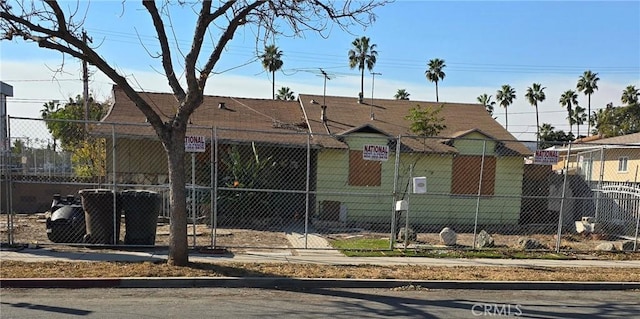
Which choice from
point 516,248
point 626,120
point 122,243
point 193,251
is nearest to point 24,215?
point 122,243

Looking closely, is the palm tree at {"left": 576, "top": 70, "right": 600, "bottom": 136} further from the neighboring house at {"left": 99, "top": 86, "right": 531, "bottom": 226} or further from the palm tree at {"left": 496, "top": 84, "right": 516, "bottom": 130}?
the neighboring house at {"left": 99, "top": 86, "right": 531, "bottom": 226}

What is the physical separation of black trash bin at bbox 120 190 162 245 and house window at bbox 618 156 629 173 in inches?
936

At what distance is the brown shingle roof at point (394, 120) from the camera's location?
1766 cm

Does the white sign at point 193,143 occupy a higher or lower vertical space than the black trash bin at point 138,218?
higher

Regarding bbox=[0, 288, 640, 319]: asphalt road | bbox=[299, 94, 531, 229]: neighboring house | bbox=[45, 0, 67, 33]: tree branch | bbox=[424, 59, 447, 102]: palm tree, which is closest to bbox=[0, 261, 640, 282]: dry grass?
bbox=[0, 288, 640, 319]: asphalt road

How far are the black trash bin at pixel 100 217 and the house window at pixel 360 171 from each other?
8895mm

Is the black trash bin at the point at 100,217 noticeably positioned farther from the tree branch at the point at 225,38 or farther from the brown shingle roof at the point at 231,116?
the brown shingle roof at the point at 231,116

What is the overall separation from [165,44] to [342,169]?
9875mm

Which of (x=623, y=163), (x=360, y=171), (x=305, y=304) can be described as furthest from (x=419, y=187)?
(x=623, y=163)

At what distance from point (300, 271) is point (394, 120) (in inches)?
527

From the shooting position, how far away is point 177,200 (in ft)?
25.3

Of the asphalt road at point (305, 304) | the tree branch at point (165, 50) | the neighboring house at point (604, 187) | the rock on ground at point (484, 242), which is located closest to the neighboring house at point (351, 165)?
the neighboring house at point (604, 187)

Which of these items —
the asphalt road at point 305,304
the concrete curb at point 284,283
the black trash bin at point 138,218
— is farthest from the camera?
the black trash bin at point 138,218

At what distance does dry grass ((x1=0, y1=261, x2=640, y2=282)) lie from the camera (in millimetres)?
7242
